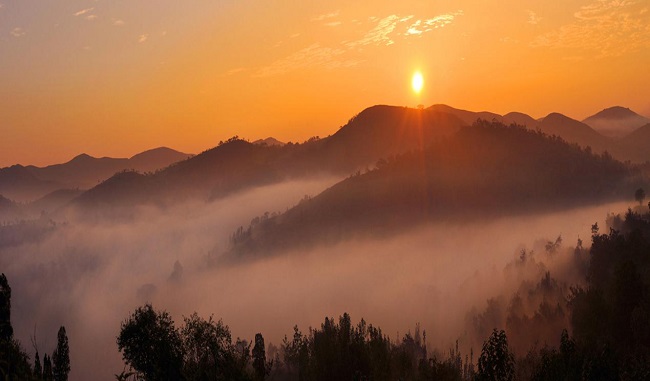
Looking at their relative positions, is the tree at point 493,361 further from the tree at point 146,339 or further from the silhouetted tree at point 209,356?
the tree at point 146,339

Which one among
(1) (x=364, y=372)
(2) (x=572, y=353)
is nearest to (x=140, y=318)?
(1) (x=364, y=372)

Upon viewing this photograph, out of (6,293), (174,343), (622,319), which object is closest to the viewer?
(6,293)

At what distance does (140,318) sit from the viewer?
309 feet

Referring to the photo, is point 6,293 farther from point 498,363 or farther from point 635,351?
point 635,351

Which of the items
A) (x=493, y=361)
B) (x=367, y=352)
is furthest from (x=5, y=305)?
(x=367, y=352)

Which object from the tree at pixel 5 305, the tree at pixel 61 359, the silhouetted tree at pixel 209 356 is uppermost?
the tree at pixel 5 305

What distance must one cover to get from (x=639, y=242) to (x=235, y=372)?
13018 centimetres

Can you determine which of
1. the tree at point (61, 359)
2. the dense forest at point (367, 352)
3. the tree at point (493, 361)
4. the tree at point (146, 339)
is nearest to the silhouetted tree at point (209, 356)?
the dense forest at point (367, 352)

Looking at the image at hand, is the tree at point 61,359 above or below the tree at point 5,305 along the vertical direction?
below

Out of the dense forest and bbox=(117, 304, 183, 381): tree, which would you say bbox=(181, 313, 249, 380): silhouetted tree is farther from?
bbox=(117, 304, 183, 381): tree

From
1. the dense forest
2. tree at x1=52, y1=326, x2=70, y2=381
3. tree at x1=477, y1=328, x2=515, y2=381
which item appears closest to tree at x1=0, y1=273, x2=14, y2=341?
the dense forest

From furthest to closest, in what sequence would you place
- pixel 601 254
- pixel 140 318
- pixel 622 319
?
pixel 601 254
pixel 622 319
pixel 140 318

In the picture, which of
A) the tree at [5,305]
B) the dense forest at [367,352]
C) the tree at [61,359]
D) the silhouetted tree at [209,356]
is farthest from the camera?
the tree at [61,359]

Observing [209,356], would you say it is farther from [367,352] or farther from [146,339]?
[367,352]
